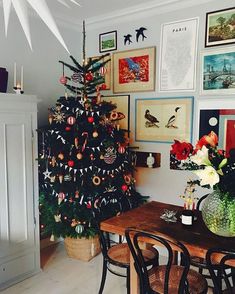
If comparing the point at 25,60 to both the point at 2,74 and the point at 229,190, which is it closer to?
the point at 2,74

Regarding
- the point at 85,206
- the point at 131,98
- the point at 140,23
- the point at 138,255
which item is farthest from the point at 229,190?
the point at 140,23

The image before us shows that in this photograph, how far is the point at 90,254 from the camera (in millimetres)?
3211

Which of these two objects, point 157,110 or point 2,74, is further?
point 157,110

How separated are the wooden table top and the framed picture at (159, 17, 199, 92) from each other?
1.35 m

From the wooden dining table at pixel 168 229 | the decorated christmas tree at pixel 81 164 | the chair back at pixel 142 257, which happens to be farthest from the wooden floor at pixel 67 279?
the chair back at pixel 142 257

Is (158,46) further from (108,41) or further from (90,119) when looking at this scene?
(90,119)

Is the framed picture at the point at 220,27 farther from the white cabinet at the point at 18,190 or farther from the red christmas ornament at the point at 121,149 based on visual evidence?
the white cabinet at the point at 18,190

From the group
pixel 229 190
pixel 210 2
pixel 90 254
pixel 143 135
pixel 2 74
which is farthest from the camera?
pixel 143 135

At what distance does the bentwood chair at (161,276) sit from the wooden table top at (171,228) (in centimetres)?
7

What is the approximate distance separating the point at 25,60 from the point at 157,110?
5.11 ft

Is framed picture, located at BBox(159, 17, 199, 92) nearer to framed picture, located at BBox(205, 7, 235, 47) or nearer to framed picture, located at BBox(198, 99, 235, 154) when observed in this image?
framed picture, located at BBox(205, 7, 235, 47)

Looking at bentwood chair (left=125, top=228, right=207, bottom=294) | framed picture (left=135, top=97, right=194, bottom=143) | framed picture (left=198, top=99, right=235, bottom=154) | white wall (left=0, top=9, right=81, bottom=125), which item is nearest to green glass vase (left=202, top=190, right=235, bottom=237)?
bentwood chair (left=125, top=228, right=207, bottom=294)

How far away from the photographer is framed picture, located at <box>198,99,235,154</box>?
283 centimetres

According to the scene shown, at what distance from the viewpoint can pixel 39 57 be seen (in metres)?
3.43
